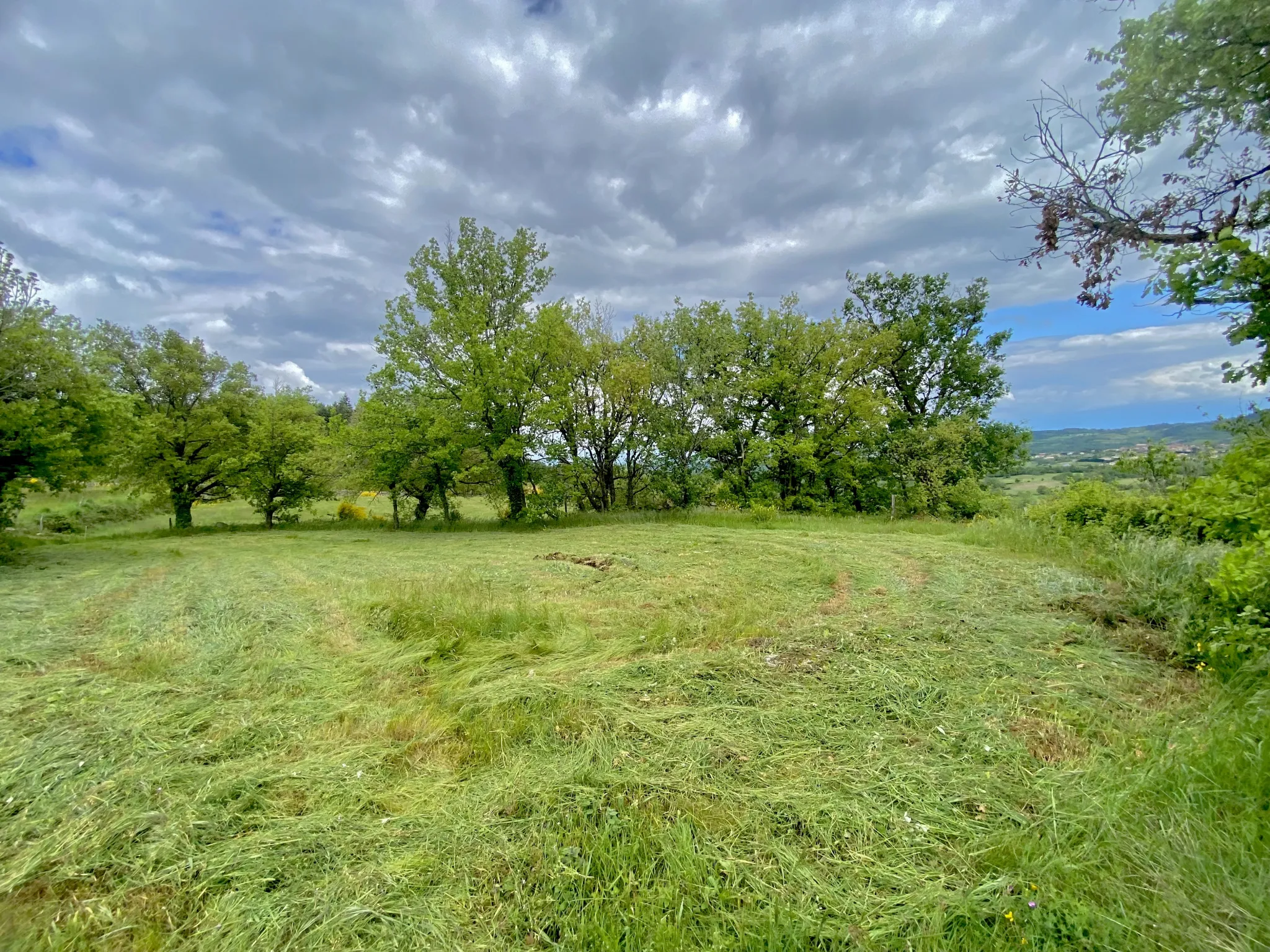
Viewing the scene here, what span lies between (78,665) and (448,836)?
421 cm

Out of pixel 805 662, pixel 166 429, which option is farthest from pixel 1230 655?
pixel 166 429

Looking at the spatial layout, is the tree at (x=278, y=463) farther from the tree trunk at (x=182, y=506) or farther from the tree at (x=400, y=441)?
the tree at (x=400, y=441)

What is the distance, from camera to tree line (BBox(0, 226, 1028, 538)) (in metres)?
16.0

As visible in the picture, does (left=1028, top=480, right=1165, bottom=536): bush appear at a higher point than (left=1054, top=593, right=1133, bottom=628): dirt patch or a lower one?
higher

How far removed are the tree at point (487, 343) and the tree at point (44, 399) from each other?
7.03 meters

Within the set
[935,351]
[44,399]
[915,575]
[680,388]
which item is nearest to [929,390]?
[935,351]

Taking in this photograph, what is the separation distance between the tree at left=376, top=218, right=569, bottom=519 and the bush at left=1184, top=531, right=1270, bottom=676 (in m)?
14.7

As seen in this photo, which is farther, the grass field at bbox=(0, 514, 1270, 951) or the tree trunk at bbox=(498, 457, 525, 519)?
the tree trunk at bbox=(498, 457, 525, 519)

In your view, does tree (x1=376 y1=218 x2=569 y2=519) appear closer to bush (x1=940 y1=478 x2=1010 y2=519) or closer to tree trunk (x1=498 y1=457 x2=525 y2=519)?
tree trunk (x1=498 y1=457 x2=525 y2=519)

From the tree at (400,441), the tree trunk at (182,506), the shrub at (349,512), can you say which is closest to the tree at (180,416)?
the tree trunk at (182,506)

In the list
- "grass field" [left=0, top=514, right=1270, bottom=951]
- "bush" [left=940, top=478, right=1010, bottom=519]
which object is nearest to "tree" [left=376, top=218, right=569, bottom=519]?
"grass field" [left=0, top=514, right=1270, bottom=951]

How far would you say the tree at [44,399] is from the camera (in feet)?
29.2

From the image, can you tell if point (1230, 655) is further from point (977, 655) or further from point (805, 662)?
point (805, 662)

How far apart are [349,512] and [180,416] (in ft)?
26.8
